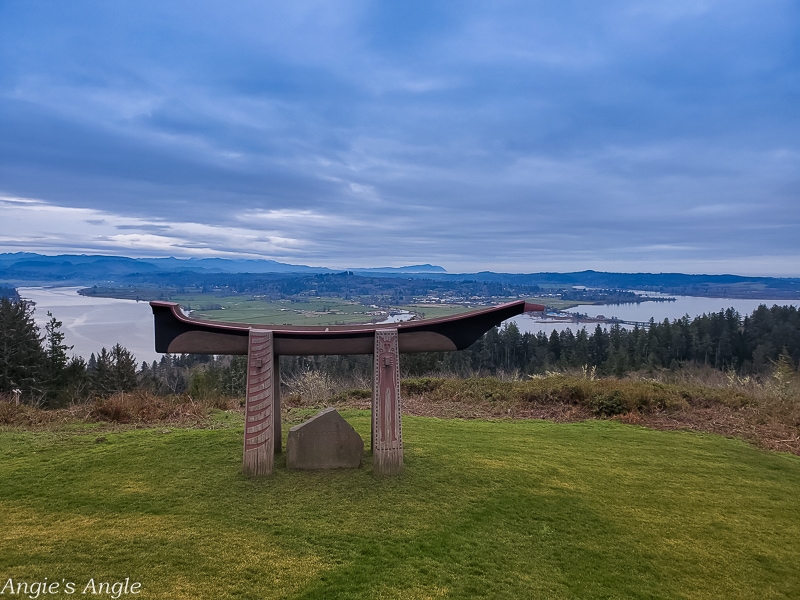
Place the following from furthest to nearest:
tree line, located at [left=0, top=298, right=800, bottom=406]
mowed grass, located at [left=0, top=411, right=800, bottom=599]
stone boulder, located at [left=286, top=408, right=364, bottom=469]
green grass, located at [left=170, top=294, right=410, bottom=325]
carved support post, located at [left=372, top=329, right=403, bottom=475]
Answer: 1. tree line, located at [left=0, top=298, right=800, bottom=406]
2. green grass, located at [left=170, top=294, right=410, bottom=325]
3. stone boulder, located at [left=286, top=408, right=364, bottom=469]
4. carved support post, located at [left=372, top=329, right=403, bottom=475]
5. mowed grass, located at [left=0, top=411, right=800, bottom=599]

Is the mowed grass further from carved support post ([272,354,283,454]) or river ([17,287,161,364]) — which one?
river ([17,287,161,364])

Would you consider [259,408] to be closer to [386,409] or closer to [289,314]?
[386,409]

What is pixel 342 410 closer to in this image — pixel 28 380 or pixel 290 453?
pixel 290 453

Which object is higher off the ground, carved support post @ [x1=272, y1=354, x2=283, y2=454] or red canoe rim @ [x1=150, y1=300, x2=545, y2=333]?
red canoe rim @ [x1=150, y1=300, x2=545, y2=333]

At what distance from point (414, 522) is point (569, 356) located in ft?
110

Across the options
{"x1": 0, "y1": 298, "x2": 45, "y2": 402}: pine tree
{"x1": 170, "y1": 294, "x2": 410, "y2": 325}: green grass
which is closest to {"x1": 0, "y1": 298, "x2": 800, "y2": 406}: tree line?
{"x1": 0, "y1": 298, "x2": 45, "y2": 402}: pine tree

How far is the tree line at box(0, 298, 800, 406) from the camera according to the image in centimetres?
2231

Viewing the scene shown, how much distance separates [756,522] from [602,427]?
361 centimetres

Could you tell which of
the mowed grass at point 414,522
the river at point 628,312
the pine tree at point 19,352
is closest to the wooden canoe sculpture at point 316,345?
the mowed grass at point 414,522

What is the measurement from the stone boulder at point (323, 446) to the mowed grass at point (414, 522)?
0.67 feet

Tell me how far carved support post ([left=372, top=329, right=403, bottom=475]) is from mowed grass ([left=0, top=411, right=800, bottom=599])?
221 mm

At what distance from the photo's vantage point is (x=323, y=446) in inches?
235

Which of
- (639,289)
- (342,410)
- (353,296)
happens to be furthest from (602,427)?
(639,289)

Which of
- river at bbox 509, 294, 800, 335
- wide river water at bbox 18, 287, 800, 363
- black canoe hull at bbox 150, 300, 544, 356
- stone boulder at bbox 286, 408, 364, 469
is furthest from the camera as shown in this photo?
river at bbox 509, 294, 800, 335
